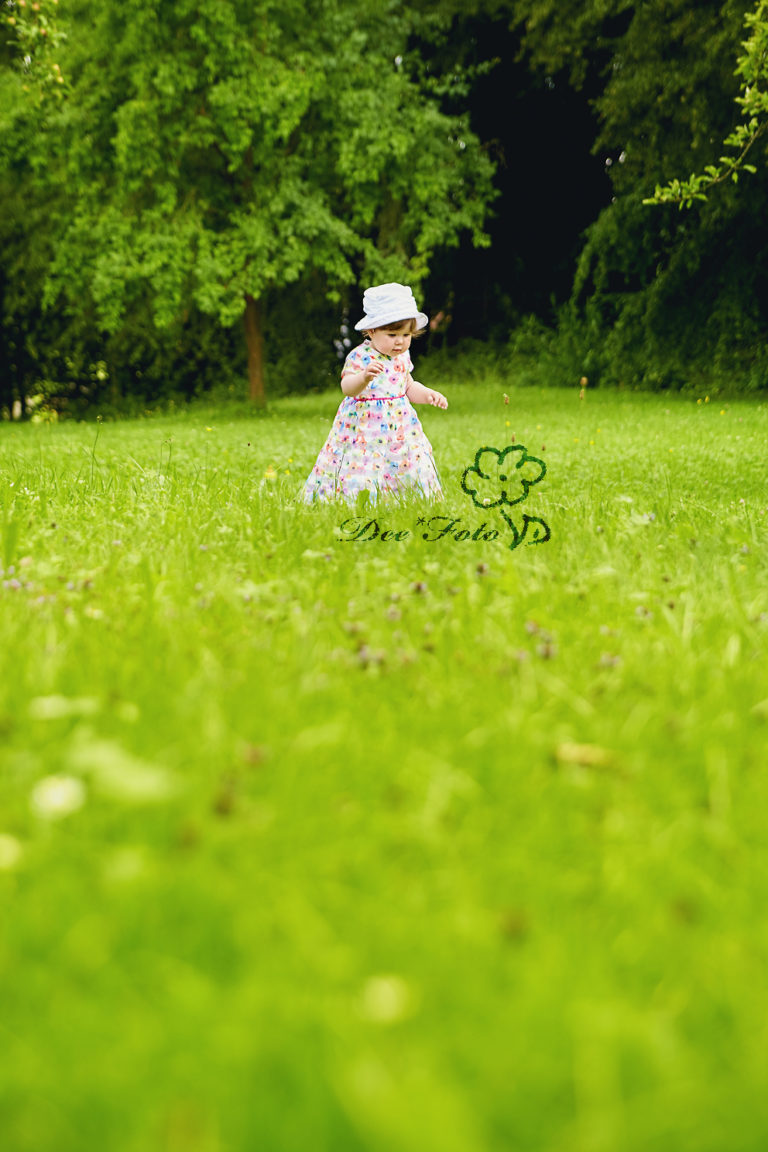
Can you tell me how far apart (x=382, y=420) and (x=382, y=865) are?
531 cm

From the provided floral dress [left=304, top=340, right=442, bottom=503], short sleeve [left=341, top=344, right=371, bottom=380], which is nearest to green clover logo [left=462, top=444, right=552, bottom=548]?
floral dress [left=304, top=340, right=442, bottom=503]

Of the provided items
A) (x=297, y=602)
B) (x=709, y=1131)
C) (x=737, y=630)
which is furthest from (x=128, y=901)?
(x=737, y=630)

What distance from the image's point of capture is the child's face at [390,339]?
6789mm

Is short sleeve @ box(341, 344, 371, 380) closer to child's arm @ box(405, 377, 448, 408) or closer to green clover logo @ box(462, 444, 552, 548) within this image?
child's arm @ box(405, 377, 448, 408)

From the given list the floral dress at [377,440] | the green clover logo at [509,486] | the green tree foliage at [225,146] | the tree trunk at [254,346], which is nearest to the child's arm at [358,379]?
the floral dress at [377,440]

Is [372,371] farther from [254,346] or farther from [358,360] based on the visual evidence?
[254,346]

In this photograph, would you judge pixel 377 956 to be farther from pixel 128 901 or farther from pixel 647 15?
pixel 647 15

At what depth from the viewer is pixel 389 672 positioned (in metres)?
2.67

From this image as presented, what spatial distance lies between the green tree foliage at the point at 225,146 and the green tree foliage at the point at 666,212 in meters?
3.60

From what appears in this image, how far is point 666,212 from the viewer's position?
21984 mm

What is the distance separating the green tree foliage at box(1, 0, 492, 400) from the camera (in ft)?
60.7

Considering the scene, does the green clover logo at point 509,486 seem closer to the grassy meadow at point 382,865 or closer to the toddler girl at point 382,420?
the toddler girl at point 382,420

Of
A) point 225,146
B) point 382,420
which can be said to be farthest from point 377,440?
point 225,146

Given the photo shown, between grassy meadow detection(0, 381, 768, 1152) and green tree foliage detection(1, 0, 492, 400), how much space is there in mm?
16839
